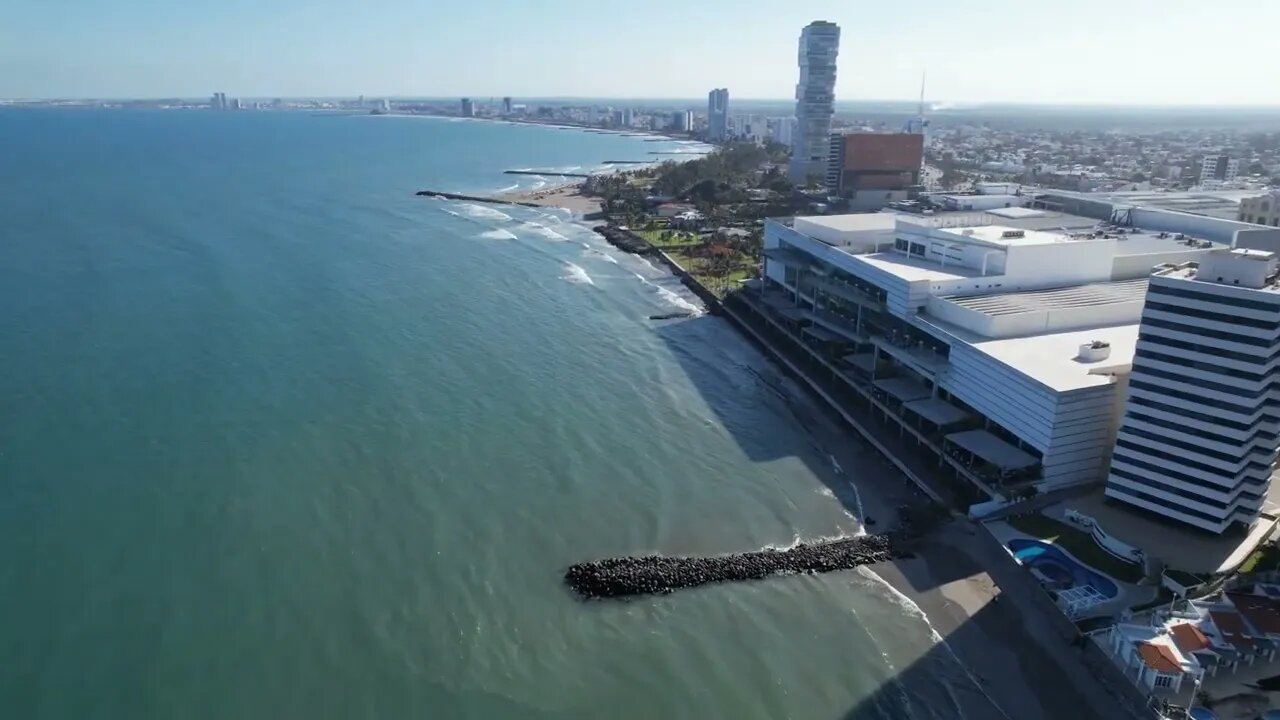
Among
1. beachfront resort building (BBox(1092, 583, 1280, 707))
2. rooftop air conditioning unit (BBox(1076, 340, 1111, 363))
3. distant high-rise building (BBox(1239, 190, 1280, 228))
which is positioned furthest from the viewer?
distant high-rise building (BBox(1239, 190, 1280, 228))

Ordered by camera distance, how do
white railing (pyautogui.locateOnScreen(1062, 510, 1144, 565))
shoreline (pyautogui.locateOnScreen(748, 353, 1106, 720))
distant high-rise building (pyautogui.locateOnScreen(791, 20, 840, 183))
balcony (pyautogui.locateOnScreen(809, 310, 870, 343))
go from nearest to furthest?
shoreline (pyautogui.locateOnScreen(748, 353, 1106, 720)), white railing (pyautogui.locateOnScreen(1062, 510, 1144, 565)), balcony (pyautogui.locateOnScreen(809, 310, 870, 343)), distant high-rise building (pyautogui.locateOnScreen(791, 20, 840, 183))

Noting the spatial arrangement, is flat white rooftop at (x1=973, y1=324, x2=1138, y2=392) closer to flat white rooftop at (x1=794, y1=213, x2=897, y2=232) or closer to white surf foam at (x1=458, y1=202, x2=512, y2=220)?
flat white rooftop at (x1=794, y1=213, x2=897, y2=232)

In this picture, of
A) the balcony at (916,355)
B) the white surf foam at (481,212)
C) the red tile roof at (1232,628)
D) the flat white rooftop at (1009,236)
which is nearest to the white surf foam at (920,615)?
the red tile roof at (1232,628)

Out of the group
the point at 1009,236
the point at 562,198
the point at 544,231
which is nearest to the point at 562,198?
the point at 562,198

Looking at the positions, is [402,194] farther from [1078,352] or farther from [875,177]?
[1078,352]

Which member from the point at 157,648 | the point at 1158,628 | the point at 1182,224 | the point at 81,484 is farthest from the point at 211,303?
the point at 1182,224

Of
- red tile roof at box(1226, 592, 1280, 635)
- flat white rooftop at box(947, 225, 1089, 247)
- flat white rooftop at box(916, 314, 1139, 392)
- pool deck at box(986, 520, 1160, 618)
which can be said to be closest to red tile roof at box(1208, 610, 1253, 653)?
red tile roof at box(1226, 592, 1280, 635)

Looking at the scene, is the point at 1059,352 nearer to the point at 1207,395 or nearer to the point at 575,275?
the point at 1207,395

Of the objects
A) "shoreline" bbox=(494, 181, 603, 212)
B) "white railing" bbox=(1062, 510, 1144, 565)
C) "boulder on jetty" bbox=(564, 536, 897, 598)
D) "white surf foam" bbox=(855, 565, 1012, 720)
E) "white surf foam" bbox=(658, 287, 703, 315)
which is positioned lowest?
"white surf foam" bbox=(855, 565, 1012, 720)

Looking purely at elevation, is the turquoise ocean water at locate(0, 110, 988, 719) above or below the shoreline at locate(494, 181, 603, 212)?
below

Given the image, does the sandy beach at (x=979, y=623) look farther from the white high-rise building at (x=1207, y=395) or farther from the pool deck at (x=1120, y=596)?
the white high-rise building at (x=1207, y=395)
